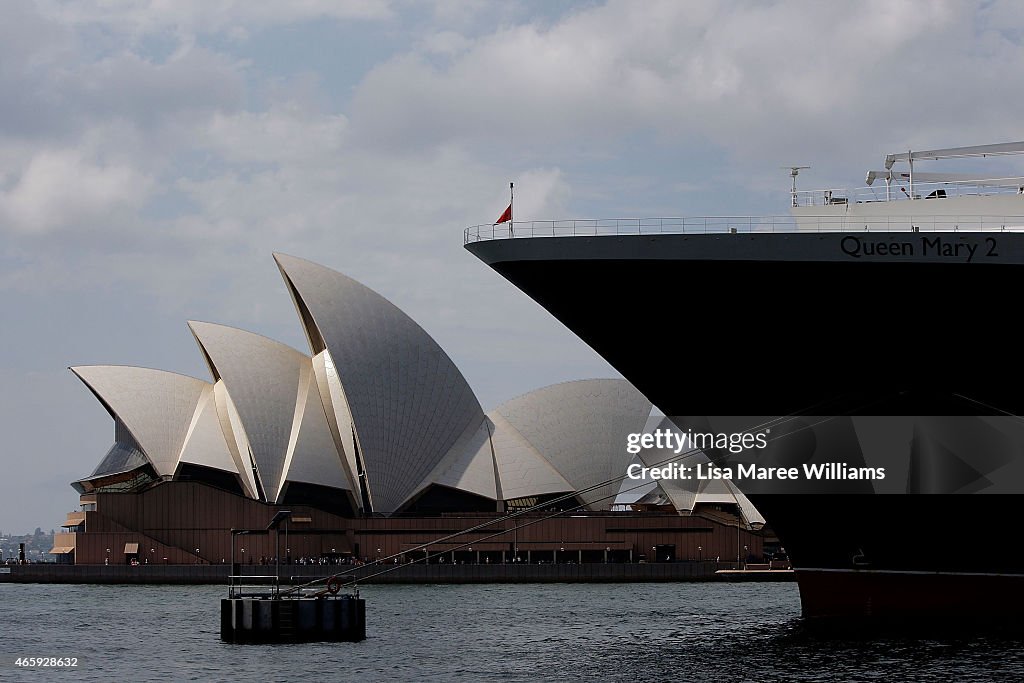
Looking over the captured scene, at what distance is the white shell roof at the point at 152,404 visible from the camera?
88875 mm

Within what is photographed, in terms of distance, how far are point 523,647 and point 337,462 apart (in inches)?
2097

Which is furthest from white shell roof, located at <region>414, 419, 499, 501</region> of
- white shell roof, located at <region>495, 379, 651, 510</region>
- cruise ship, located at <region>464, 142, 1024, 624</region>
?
cruise ship, located at <region>464, 142, 1024, 624</region>

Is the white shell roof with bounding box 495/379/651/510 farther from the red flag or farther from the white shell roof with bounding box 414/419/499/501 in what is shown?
the red flag

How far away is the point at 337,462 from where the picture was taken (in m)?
88.0

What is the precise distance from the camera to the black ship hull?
2833cm

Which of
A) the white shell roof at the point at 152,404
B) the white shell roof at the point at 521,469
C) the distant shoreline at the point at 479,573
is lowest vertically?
the distant shoreline at the point at 479,573

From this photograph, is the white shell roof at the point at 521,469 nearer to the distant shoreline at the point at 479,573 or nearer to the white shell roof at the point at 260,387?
the distant shoreline at the point at 479,573

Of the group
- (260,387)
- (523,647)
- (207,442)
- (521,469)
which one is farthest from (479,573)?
(523,647)

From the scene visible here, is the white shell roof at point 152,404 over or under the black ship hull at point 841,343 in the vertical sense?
over

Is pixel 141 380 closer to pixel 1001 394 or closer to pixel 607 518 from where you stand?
pixel 607 518

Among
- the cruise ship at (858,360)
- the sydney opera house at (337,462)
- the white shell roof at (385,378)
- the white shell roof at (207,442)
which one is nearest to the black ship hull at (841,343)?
the cruise ship at (858,360)

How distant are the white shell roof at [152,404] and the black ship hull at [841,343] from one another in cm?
6199

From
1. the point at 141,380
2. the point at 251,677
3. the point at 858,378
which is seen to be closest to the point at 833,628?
the point at 858,378

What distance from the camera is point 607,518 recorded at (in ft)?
295
